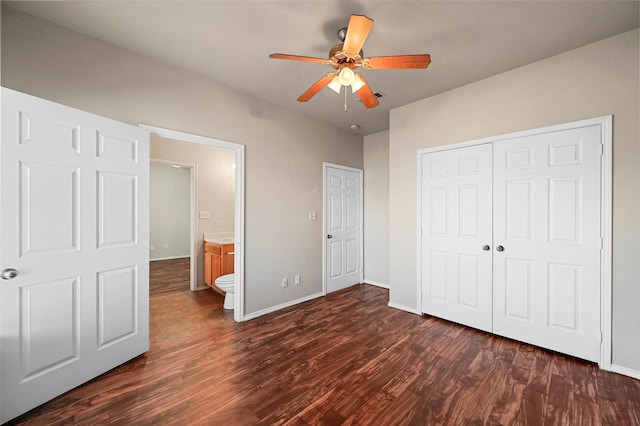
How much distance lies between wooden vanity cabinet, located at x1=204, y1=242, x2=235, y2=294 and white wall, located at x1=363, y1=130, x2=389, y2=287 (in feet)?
7.73

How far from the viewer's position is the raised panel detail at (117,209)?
1996 millimetres

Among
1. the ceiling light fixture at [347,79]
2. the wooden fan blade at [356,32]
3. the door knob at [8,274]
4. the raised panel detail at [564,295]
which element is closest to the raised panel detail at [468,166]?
the raised panel detail at [564,295]

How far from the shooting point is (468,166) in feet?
9.38

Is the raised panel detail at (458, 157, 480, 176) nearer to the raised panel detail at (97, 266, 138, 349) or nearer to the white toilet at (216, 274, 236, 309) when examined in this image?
the white toilet at (216, 274, 236, 309)

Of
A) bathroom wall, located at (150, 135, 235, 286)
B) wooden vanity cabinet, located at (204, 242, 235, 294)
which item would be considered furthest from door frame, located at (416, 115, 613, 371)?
bathroom wall, located at (150, 135, 235, 286)

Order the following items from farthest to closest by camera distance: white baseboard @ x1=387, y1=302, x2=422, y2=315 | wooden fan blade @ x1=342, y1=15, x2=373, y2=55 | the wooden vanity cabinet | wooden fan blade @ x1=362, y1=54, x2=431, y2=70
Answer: the wooden vanity cabinet
white baseboard @ x1=387, y1=302, x2=422, y2=315
wooden fan blade @ x1=362, y1=54, x2=431, y2=70
wooden fan blade @ x1=342, y1=15, x2=373, y2=55

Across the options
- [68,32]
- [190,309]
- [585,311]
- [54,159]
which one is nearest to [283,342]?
[190,309]

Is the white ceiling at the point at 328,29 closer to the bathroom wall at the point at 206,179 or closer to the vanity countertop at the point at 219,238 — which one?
the bathroom wall at the point at 206,179

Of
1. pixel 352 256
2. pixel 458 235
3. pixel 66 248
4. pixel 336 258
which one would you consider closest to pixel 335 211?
pixel 336 258

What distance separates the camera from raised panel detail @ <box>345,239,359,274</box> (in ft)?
14.6

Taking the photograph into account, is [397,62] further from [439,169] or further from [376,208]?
[376,208]

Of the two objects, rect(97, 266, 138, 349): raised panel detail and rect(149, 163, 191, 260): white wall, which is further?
rect(149, 163, 191, 260): white wall

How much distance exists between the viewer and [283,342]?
2551 millimetres

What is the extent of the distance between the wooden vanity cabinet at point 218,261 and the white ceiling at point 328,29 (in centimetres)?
242
